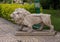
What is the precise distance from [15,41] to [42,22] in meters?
2.01

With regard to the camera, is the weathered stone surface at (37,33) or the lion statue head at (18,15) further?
the weathered stone surface at (37,33)

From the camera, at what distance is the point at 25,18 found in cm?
1041

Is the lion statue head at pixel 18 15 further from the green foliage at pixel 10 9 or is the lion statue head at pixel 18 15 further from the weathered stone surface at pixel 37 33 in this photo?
the green foliage at pixel 10 9

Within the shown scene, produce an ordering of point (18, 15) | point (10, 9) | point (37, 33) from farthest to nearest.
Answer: point (10, 9) → point (37, 33) → point (18, 15)

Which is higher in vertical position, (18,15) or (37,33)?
(18,15)

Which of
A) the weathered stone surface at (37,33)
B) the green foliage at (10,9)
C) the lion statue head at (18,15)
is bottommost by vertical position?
the green foliage at (10,9)

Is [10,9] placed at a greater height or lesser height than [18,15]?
lesser

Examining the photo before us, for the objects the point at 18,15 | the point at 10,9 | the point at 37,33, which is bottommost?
the point at 10,9

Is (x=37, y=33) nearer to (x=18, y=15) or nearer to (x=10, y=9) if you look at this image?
(x=18, y=15)

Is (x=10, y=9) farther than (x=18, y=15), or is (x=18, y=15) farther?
(x=10, y=9)

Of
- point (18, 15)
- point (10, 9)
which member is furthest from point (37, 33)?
point (10, 9)

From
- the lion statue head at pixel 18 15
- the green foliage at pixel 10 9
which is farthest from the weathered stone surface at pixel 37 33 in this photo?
the green foliage at pixel 10 9

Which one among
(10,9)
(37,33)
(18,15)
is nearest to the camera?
(18,15)

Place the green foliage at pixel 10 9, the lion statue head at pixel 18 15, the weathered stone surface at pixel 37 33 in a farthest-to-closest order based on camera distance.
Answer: the green foliage at pixel 10 9
the weathered stone surface at pixel 37 33
the lion statue head at pixel 18 15
